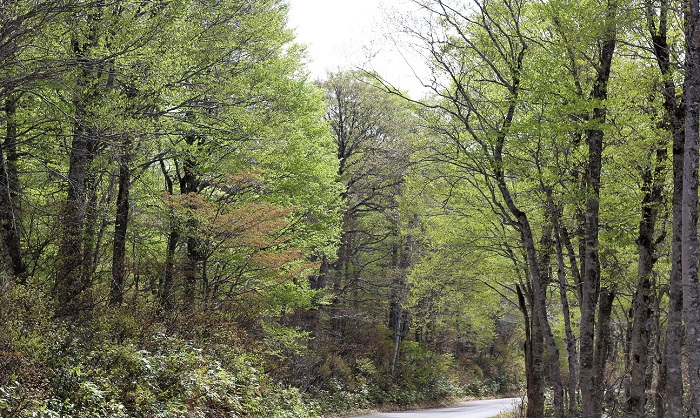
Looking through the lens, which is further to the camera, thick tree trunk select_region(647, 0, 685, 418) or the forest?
thick tree trunk select_region(647, 0, 685, 418)

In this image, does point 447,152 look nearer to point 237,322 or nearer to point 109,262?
point 237,322

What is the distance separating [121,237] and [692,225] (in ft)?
31.7

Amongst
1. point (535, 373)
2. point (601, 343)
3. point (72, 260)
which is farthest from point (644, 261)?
point (72, 260)

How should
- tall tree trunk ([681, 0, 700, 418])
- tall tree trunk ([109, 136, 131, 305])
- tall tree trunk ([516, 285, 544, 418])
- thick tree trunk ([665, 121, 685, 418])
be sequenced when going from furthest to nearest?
tall tree trunk ([516, 285, 544, 418]) → tall tree trunk ([109, 136, 131, 305]) → thick tree trunk ([665, 121, 685, 418]) → tall tree trunk ([681, 0, 700, 418])

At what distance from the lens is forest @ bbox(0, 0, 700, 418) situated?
26.1 ft

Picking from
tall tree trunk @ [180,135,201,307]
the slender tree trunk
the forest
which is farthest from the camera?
tall tree trunk @ [180,135,201,307]

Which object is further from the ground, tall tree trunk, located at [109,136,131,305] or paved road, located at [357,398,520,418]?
tall tree trunk, located at [109,136,131,305]

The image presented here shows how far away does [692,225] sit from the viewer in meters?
7.17

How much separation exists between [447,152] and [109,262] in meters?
8.26

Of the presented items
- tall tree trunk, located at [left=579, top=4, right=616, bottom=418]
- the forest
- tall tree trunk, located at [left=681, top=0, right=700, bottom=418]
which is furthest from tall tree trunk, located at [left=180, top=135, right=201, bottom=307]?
tall tree trunk, located at [left=681, top=0, right=700, bottom=418]

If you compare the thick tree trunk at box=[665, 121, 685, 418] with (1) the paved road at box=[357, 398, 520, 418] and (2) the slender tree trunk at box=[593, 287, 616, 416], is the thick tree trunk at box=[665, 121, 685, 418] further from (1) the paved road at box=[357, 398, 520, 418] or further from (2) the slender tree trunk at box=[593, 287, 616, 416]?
(1) the paved road at box=[357, 398, 520, 418]

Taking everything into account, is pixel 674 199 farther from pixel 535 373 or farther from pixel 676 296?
pixel 535 373

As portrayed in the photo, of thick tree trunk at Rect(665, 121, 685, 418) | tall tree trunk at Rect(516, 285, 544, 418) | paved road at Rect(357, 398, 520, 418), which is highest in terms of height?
thick tree trunk at Rect(665, 121, 685, 418)

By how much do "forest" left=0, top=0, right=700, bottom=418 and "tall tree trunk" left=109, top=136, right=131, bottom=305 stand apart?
0.19ft
